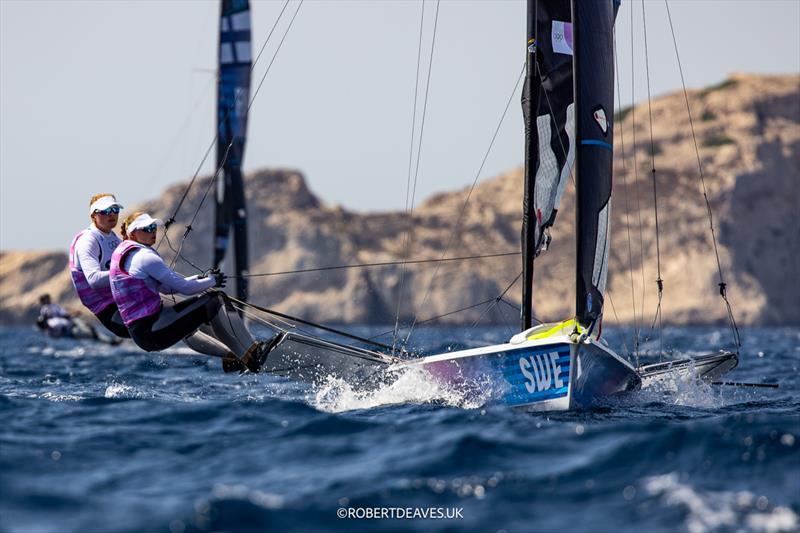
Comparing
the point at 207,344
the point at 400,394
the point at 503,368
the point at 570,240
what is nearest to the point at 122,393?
the point at 207,344

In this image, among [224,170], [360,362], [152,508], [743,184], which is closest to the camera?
[152,508]

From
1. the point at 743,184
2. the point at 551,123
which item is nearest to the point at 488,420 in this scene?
the point at 551,123

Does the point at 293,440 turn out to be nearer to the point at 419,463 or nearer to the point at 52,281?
the point at 419,463

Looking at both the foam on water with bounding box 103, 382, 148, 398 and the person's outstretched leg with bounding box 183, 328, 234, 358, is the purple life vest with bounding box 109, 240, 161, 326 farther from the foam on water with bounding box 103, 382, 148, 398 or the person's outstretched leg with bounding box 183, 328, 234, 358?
the foam on water with bounding box 103, 382, 148, 398

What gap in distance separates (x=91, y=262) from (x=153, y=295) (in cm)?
74

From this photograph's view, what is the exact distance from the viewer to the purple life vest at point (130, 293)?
8.18m

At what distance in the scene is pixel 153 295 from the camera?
8289 mm

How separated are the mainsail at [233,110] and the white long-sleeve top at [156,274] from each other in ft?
45.9

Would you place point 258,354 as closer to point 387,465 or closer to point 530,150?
point 387,465

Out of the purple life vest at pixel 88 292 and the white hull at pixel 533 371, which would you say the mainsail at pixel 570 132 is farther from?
the purple life vest at pixel 88 292

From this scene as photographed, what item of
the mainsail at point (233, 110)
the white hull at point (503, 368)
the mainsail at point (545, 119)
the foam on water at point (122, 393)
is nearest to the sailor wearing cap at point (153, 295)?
the white hull at point (503, 368)

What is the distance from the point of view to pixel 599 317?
9758 millimetres

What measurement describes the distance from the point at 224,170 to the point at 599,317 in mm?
14147

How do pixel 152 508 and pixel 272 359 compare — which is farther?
pixel 272 359
